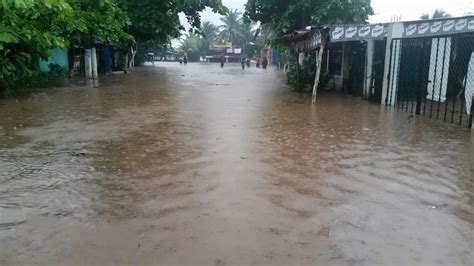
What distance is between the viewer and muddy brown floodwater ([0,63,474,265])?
351cm

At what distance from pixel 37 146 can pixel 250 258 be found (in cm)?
501

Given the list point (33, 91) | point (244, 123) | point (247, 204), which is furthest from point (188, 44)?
point (247, 204)

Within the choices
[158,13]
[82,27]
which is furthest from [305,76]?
[158,13]

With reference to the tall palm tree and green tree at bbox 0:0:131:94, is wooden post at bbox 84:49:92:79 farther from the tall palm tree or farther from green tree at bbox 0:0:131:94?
the tall palm tree

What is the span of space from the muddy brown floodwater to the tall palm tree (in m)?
76.4

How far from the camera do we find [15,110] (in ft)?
35.4

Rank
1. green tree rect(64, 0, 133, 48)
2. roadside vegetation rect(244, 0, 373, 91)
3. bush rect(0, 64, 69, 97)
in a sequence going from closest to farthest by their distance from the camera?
green tree rect(64, 0, 133, 48)
bush rect(0, 64, 69, 97)
roadside vegetation rect(244, 0, 373, 91)

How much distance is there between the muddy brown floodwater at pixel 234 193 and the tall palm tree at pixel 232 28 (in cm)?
7643

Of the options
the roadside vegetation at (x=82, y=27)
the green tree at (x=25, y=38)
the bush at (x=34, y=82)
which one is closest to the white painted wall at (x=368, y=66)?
the roadside vegetation at (x=82, y=27)

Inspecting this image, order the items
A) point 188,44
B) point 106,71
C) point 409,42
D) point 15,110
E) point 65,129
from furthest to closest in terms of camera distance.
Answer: point 188,44 < point 106,71 < point 409,42 < point 15,110 < point 65,129

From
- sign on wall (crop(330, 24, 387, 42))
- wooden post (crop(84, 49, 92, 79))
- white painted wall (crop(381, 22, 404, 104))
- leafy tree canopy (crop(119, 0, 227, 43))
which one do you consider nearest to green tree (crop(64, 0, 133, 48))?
wooden post (crop(84, 49, 92, 79))

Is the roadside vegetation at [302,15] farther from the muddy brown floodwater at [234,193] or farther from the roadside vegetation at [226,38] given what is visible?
the roadside vegetation at [226,38]

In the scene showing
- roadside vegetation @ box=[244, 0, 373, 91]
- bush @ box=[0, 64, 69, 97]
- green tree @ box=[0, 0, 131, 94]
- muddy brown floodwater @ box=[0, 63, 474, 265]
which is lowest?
muddy brown floodwater @ box=[0, 63, 474, 265]

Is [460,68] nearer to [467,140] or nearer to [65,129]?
[467,140]
